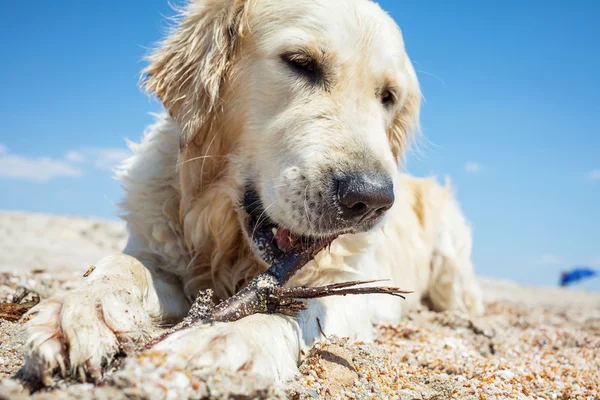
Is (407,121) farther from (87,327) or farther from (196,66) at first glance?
(87,327)

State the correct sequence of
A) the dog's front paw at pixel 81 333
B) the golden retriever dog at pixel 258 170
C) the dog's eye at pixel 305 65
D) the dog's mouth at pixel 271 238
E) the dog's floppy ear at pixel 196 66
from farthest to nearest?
the dog's floppy ear at pixel 196 66 < the dog's eye at pixel 305 65 < the dog's mouth at pixel 271 238 < the golden retriever dog at pixel 258 170 < the dog's front paw at pixel 81 333

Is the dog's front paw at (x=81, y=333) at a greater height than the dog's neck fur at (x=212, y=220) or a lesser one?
lesser

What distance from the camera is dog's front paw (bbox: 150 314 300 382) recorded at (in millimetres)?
1817

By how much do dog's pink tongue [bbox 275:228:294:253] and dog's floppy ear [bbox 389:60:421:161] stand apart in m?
1.41

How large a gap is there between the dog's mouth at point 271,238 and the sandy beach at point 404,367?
18.1 inches

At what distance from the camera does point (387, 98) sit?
3408 millimetres

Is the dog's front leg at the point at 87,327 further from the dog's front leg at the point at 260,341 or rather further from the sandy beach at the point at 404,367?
the dog's front leg at the point at 260,341

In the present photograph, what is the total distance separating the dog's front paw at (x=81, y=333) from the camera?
6.32 ft

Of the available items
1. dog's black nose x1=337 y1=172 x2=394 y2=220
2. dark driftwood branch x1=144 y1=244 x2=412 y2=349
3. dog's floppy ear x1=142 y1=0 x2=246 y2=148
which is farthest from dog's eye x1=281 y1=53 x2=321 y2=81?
dark driftwood branch x1=144 y1=244 x2=412 y2=349

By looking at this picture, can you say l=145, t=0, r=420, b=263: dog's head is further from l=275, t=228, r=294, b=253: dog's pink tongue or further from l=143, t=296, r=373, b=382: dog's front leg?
l=143, t=296, r=373, b=382: dog's front leg

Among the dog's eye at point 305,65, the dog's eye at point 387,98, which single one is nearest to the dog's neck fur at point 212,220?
the dog's eye at point 305,65

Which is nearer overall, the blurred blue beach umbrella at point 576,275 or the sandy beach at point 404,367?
the sandy beach at point 404,367

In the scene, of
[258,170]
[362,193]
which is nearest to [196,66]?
[258,170]

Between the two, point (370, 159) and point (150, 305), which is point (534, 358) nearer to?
point (370, 159)
